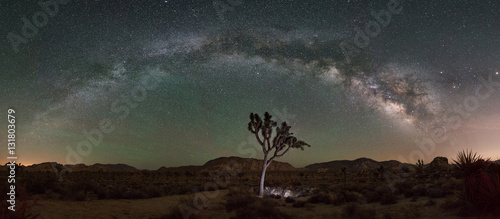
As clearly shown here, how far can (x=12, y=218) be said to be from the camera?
8.07 m

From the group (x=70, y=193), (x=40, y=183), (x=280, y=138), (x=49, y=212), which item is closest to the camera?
(x=49, y=212)

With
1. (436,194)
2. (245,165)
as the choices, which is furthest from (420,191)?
(245,165)

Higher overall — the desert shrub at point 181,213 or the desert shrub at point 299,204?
the desert shrub at point 181,213

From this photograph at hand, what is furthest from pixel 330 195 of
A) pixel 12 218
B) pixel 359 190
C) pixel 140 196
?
pixel 12 218

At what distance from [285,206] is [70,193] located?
43.1ft

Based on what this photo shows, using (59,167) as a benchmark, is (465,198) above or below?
below

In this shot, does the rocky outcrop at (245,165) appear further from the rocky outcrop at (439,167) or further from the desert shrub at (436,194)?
the desert shrub at (436,194)

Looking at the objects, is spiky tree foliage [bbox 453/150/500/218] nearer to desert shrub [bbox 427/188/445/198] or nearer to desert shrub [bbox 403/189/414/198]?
desert shrub [bbox 427/188/445/198]

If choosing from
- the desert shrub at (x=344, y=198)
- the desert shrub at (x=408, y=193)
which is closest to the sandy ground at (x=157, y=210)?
the desert shrub at (x=344, y=198)

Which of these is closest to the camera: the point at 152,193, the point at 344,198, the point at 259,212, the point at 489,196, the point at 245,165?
the point at 489,196

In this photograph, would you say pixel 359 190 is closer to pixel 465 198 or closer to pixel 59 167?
pixel 465 198

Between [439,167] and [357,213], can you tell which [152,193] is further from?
[439,167]

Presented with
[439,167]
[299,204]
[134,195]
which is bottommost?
[299,204]

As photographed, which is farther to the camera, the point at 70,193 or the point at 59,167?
the point at 59,167
